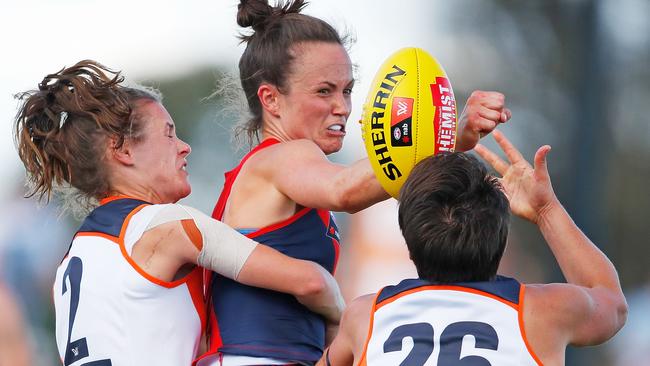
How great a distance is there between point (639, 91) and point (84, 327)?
416 centimetres

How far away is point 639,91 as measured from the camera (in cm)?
659

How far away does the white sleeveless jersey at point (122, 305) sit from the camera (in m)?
3.50

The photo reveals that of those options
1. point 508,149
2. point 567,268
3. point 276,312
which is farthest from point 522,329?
point 276,312

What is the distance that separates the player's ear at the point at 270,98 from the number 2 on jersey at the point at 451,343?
1.35 metres

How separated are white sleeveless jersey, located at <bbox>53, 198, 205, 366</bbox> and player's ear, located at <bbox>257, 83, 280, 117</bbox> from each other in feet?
2.13

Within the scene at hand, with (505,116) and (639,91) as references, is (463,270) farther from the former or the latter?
(639,91)

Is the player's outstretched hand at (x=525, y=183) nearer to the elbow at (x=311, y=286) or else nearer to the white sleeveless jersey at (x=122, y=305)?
the elbow at (x=311, y=286)

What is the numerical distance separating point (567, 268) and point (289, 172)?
0.94 meters

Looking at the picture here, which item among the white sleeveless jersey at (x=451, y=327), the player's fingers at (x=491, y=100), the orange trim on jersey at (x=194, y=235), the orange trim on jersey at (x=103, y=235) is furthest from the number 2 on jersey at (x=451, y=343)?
the orange trim on jersey at (x=103, y=235)

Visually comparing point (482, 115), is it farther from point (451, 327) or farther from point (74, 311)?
point (74, 311)

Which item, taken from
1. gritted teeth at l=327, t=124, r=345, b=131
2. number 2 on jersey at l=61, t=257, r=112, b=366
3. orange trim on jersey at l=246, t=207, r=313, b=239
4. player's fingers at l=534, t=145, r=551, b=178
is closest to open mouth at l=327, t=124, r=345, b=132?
gritted teeth at l=327, t=124, r=345, b=131

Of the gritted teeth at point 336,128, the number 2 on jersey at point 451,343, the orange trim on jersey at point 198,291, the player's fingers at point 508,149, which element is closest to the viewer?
the number 2 on jersey at point 451,343

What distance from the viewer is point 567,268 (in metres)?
3.32

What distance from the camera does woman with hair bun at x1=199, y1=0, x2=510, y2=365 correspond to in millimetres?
3475
